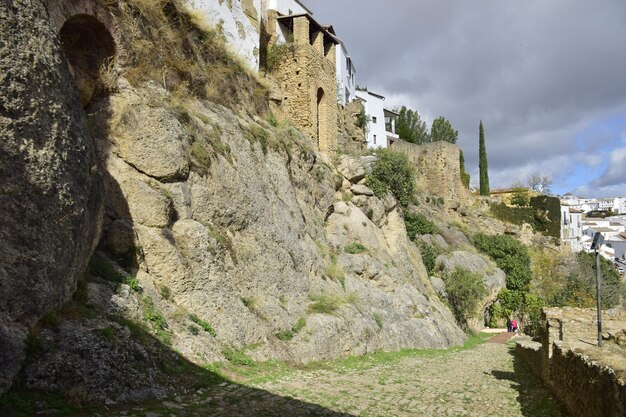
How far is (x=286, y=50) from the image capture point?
→ 2572 cm

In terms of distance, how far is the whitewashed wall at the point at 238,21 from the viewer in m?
19.6

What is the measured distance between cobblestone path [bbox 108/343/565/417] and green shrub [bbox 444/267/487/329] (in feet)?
50.8

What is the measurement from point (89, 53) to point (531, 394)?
1275 centimetres

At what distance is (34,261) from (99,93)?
609cm

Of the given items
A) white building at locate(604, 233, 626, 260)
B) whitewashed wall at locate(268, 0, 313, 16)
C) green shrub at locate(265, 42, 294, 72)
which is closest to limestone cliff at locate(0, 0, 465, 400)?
green shrub at locate(265, 42, 294, 72)

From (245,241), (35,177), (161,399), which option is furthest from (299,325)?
(35,177)

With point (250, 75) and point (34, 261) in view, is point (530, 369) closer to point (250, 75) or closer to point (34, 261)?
point (34, 261)

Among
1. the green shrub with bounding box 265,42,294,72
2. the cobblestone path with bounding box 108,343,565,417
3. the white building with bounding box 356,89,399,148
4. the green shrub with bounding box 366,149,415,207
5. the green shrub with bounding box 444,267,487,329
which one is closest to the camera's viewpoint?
the cobblestone path with bounding box 108,343,565,417

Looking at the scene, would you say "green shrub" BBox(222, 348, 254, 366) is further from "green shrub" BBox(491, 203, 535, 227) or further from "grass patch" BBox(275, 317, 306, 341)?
"green shrub" BBox(491, 203, 535, 227)

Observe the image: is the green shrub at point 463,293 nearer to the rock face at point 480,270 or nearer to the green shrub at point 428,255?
the rock face at point 480,270

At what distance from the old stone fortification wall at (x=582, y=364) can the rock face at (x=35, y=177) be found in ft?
23.9

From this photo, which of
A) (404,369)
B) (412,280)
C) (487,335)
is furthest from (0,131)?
(487,335)

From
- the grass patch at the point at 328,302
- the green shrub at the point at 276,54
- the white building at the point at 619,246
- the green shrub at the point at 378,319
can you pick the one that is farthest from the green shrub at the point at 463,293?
the white building at the point at 619,246

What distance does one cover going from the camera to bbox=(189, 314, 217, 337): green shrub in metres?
10.8
